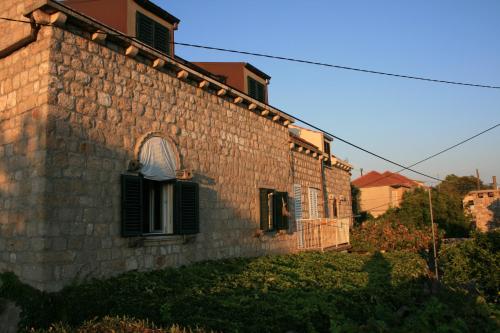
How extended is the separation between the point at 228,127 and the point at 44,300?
21.7 feet

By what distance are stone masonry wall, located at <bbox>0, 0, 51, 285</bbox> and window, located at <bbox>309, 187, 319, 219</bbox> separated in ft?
39.7

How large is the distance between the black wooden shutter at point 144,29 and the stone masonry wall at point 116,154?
0.71 metres

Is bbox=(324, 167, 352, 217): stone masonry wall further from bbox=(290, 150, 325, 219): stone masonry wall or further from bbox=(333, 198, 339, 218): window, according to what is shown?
bbox=(290, 150, 325, 219): stone masonry wall

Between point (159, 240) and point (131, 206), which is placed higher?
point (131, 206)

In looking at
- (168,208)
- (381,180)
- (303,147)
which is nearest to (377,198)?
(381,180)

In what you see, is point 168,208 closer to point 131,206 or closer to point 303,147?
point 131,206

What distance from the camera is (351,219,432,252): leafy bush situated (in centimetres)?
1966

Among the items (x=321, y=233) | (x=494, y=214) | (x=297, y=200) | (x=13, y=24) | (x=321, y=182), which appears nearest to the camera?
(x=13, y=24)

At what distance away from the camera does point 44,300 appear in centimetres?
634

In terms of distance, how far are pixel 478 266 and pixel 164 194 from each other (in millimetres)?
10243

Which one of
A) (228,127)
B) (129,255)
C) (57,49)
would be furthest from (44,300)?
(228,127)

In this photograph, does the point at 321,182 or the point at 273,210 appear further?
the point at 321,182

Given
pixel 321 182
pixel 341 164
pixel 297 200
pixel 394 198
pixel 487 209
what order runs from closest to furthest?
pixel 297 200
pixel 321 182
pixel 341 164
pixel 487 209
pixel 394 198

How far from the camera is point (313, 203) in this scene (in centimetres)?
1775
